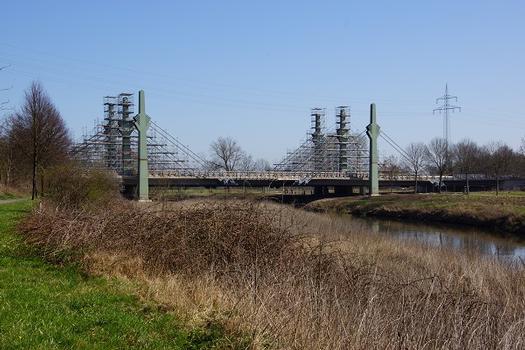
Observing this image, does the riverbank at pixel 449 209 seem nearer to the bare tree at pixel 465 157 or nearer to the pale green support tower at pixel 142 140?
the pale green support tower at pixel 142 140

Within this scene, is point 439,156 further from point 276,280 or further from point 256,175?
point 276,280

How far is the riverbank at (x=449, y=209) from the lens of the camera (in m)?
44.5

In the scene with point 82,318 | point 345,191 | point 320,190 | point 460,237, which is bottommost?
point 460,237

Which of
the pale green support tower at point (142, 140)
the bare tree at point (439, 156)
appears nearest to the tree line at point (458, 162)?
the bare tree at point (439, 156)

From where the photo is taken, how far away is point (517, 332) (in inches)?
332

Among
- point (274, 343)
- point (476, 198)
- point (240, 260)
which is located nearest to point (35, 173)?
point (240, 260)

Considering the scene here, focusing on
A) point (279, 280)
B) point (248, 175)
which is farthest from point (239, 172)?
point (279, 280)

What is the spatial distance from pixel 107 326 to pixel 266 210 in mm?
8181

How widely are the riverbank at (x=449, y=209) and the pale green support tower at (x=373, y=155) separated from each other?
479 cm

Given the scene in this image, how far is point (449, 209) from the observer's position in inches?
2103

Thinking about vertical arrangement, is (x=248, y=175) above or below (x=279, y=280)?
above

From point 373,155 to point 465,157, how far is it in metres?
39.7

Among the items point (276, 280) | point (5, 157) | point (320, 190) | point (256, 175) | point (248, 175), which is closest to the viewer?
point (276, 280)

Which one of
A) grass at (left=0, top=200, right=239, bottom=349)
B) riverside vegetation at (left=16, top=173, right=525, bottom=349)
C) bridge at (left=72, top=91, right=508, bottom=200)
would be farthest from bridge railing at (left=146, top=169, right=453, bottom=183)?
grass at (left=0, top=200, right=239, bottom=349)
